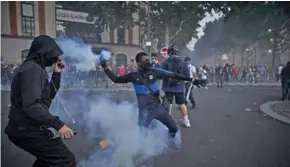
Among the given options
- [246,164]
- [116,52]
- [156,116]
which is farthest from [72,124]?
[116,52]

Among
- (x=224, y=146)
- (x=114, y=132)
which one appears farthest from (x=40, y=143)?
(x=224, y=146)

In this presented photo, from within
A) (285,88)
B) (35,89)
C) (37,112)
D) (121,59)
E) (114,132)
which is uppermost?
(121,59)

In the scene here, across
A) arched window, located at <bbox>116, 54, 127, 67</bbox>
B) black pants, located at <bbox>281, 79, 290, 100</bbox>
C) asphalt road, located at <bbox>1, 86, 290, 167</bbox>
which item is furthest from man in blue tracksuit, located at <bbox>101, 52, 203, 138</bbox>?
arched window, located at <bbox>116, 54, 127, 67</bbox>

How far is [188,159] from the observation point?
12.8 ft

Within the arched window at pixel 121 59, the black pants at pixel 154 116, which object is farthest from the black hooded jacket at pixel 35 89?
the arched window at pixel 121 59

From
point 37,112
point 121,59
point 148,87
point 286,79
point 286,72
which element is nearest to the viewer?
point 37,112

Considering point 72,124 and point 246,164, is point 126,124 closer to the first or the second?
point 72,124

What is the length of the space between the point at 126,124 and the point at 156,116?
1.71 m

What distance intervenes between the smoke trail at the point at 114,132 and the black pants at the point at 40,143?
1.45 metres

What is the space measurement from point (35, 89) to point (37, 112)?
0.57ft

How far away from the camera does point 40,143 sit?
7.29ft

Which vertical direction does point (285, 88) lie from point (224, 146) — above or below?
above

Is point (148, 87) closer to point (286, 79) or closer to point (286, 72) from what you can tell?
point (286, 72)

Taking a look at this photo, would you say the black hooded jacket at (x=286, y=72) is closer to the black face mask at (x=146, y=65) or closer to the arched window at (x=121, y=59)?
the black face mask at (x=146, y=65)
